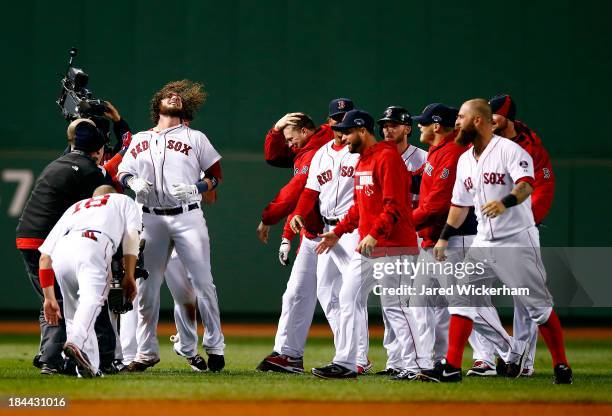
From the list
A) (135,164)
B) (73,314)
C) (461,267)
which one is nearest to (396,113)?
(461,267)

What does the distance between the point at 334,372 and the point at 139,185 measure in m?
1.96

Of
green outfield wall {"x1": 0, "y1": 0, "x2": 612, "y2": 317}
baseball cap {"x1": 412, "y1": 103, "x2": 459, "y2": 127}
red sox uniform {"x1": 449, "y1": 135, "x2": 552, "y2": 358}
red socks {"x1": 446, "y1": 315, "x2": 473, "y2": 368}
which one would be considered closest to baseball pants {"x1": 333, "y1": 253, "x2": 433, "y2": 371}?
red socks {"x1": 446, "y1": 315, "x2": 473, "y2": 368}

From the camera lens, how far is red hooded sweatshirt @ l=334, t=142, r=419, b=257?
7098 mm

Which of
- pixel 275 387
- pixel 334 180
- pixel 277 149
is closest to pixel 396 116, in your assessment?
pixel 334 180

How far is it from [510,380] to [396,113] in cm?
220

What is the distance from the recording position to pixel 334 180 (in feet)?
26.2

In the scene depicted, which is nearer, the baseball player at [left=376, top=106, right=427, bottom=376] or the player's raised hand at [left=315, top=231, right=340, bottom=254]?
the player's raised hand at [left=315, top=231, right=340, bottom=254]

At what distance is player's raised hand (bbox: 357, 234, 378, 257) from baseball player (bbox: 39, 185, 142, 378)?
59.0 inches

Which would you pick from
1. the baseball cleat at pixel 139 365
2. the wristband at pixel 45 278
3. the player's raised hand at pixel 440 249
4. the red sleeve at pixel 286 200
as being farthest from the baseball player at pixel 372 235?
the wristband at pixel 45 278

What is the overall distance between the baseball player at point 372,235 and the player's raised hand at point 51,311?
180 centimetres

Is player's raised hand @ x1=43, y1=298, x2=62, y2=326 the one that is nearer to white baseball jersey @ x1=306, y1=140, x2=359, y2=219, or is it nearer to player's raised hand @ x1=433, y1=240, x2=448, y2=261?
white baseball jersey @ x1=306, y1=140, x2=359, y2=219

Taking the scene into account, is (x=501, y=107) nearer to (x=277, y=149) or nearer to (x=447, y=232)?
(x=447, y=232)

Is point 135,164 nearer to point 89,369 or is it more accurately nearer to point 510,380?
point 89,369

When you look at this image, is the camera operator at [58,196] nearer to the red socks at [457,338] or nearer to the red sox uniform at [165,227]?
the red sox uniform at [165,227]
